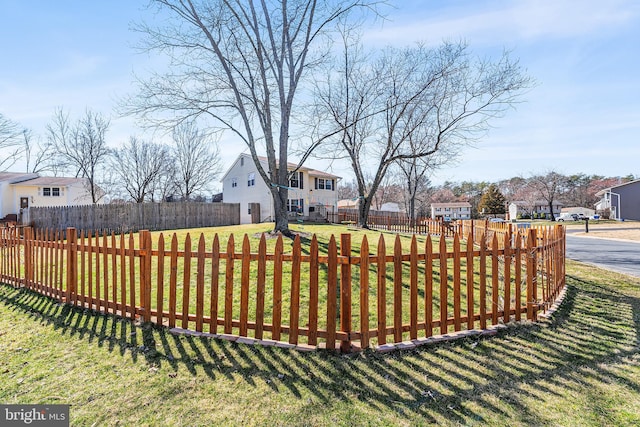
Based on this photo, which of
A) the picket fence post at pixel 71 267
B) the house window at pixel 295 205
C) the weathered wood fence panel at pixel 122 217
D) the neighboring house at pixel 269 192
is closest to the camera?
the picket fence post at pixel 71 267

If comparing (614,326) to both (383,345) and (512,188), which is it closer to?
(383,345)

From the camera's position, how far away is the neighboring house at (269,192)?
2716 centimetres

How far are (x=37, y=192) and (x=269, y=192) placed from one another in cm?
2589

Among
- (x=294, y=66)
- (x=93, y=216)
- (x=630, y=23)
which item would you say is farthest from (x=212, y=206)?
(x=630, y=23)

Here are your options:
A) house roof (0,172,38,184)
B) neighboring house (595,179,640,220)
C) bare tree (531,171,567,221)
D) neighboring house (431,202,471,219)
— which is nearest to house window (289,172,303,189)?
house roof (0,172,38,184)

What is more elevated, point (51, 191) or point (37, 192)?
point (51, 191)

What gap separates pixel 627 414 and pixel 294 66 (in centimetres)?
1257

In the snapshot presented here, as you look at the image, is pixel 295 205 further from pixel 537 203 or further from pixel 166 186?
pixel 537 203

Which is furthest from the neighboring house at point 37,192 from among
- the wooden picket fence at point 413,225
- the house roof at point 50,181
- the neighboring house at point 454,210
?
the neighboring house at point 454,210

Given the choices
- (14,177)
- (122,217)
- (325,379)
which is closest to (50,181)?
(14,177)

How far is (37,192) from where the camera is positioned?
104 feet

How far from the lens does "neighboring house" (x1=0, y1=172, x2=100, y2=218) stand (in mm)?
30411

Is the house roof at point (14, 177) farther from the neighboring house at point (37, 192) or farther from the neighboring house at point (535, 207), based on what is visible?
the neighboring house at point (535, 207)

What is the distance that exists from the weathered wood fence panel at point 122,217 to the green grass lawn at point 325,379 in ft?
54.8
